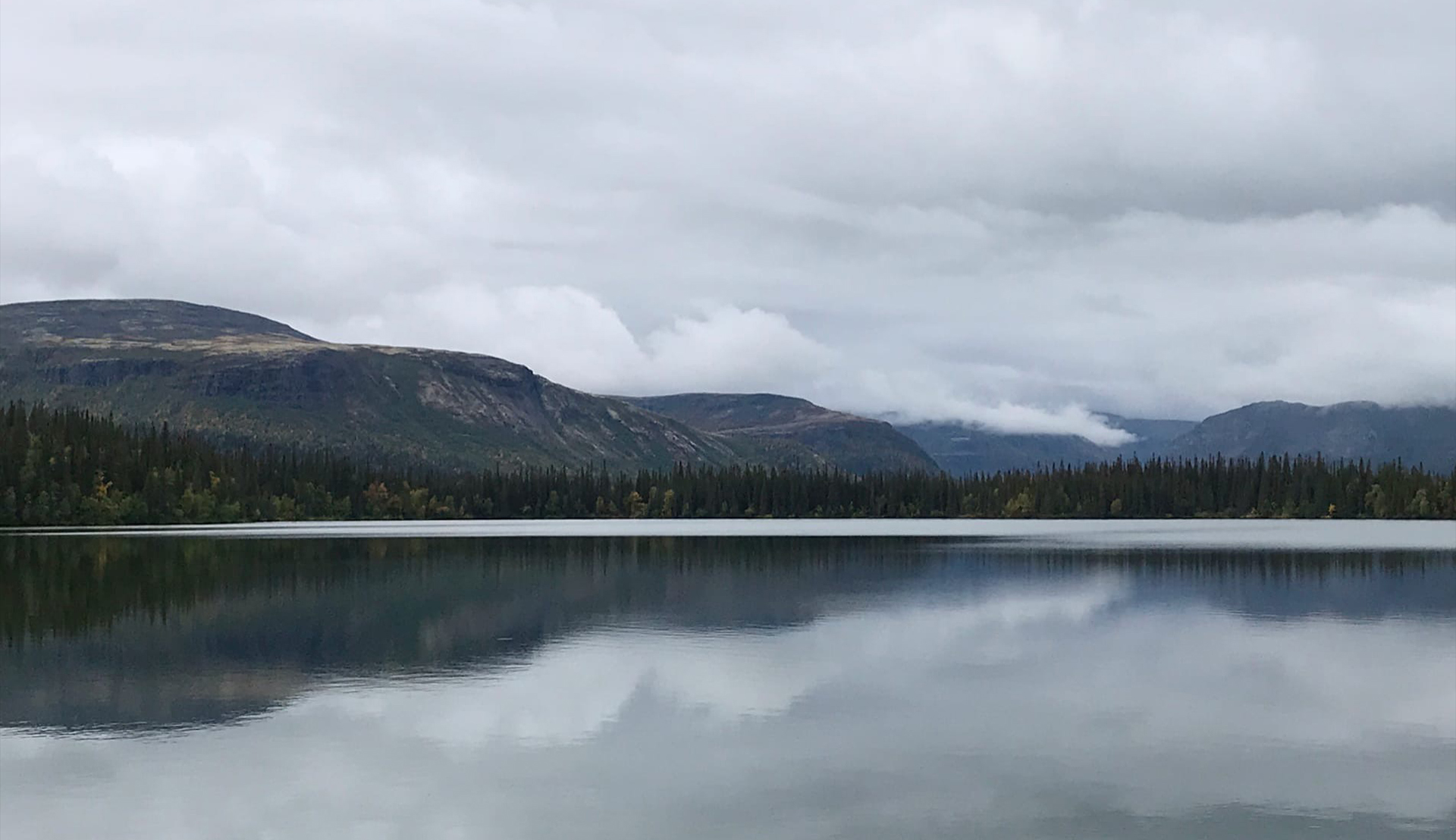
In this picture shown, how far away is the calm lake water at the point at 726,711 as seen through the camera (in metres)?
30.8

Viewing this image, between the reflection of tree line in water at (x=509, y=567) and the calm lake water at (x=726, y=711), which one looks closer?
the calm lake water at (x=726, y=711)

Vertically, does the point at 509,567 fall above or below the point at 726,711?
below

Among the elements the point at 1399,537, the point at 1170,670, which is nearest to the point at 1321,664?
the point at 1170,670

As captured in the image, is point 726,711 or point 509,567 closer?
point 726,711

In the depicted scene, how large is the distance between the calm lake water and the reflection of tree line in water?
1.42 metres

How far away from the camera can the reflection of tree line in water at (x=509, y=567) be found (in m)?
83.9

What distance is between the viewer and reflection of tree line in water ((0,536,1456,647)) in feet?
275

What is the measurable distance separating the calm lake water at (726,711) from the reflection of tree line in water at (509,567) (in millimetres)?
1421

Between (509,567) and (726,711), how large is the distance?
76590 millimetres

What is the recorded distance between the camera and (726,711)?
144ft

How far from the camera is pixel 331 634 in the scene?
64562mm

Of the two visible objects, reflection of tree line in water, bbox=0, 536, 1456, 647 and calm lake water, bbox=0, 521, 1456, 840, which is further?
reflection of tree line in water, bbox=0, 536, 1456, 647

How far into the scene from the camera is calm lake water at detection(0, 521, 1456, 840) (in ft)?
101

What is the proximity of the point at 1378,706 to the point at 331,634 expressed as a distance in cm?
4350
